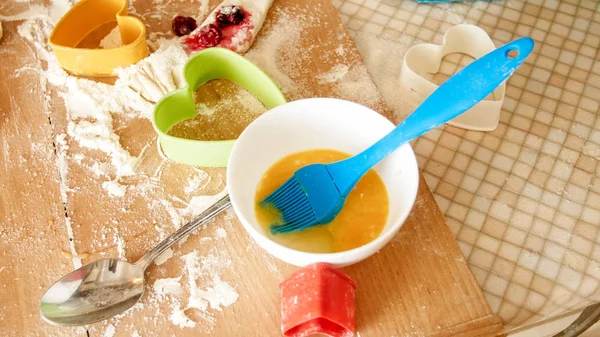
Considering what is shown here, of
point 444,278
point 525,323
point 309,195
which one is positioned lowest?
point 525,323

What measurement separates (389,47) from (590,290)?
49 cm

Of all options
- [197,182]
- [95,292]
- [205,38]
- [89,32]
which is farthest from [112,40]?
[95,292]

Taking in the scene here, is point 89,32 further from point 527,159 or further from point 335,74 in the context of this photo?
point 527,159

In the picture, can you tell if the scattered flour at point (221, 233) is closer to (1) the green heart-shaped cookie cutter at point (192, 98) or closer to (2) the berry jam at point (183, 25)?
(1) the green heart-shaped cookie cutter at point (192, 98)

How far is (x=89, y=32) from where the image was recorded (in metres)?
0.90

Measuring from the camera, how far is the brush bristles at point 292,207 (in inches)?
25.9

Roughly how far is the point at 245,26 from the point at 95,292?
0.47 m

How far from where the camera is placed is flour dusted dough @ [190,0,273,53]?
869 millimetres

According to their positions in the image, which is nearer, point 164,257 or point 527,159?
point 164,257

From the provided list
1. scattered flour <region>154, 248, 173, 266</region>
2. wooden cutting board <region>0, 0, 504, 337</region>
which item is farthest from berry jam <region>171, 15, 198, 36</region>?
scattered flour <region>154, 248, 173, 266</region>

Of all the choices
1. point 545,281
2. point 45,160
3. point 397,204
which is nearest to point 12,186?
point 45,160

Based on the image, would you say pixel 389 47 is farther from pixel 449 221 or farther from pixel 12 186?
pixel 12 186

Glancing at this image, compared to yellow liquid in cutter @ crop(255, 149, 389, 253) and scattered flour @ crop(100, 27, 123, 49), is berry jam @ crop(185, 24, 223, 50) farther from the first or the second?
yellow liquid in cutter @ crop(255, 149, 389, 253)

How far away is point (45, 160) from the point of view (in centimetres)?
77
